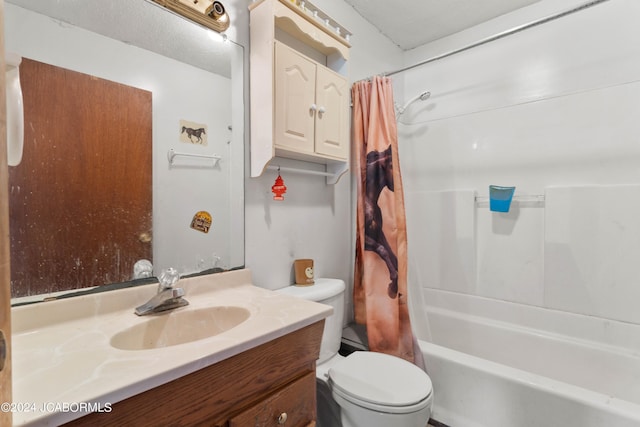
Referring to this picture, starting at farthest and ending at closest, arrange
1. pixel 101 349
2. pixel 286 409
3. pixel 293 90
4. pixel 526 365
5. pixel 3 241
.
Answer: pixel 526 365 < pixel 293 90 < pixel 286 409 < pixel 101 349 < pixel 3 241

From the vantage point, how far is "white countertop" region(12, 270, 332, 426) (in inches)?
19.8

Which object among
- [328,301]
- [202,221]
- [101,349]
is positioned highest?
[202,221]

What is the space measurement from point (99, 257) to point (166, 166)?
1.25ft

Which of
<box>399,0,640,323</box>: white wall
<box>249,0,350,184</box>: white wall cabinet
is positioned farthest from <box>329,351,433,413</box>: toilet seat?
<box>399,0,640,323</box>: white wall

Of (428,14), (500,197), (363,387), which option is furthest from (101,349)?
(428,14)

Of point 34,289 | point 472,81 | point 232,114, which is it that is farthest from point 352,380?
point 472,81

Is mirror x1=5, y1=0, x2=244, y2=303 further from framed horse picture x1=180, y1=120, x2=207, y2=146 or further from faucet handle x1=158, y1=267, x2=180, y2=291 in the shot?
faucet handle x1=158, y1=267, x2=180, y2=291

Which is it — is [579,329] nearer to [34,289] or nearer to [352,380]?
[352,380]

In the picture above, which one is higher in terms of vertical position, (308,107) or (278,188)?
(308,107)

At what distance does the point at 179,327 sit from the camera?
964 mm

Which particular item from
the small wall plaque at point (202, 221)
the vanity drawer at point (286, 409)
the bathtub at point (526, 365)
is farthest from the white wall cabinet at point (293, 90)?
the bathtub at point (526, 365)

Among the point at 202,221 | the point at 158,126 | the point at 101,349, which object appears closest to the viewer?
the point at 101,349

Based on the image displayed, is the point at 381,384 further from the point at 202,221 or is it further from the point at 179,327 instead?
the point at 202,221

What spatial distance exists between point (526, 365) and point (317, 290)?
1.39 m
